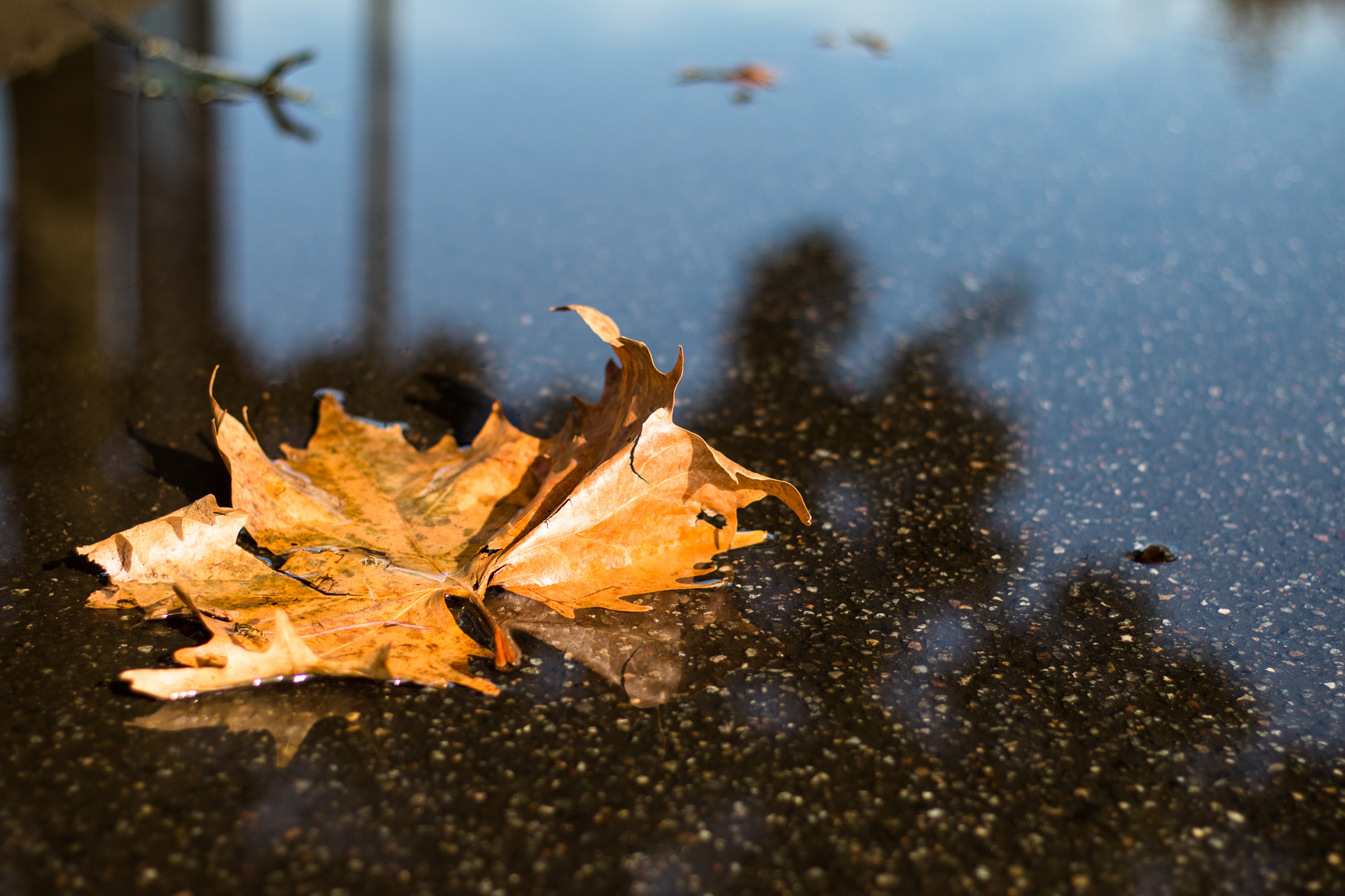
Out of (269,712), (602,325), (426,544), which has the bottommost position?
(269,712)

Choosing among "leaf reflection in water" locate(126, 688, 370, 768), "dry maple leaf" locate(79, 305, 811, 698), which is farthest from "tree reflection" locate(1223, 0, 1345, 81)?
"leaf reflection in water" locate(126, 688, 370, 768)

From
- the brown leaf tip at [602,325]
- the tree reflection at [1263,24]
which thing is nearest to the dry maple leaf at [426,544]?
the brown leaf tip at [602,325]

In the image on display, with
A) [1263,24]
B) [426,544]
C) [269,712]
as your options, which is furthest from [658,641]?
[1263,24]

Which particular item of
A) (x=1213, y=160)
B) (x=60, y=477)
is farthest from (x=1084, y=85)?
(x=60, y=477)

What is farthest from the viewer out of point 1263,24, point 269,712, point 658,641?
point 1263,24

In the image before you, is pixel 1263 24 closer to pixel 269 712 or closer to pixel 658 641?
pixel 658 641

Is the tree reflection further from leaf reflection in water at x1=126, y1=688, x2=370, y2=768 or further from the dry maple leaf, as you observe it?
leaf reflection in water at x1=126, y1=688, x2=370, y2=768
